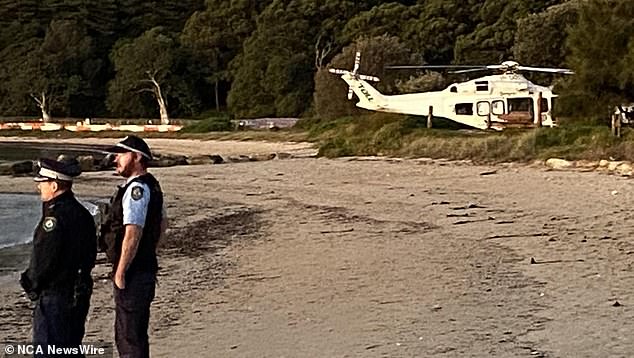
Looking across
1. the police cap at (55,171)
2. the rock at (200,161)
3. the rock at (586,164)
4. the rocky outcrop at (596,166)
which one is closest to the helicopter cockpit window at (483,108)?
the rock at (200,161)

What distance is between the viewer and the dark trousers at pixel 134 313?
6645 millimetres

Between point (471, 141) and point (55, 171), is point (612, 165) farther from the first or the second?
point (55, 171)

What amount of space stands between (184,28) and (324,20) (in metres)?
15.3

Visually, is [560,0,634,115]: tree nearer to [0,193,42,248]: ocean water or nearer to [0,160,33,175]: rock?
[0,193,42,248]: ocean water

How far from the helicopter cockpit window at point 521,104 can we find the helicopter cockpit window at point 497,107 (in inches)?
13.9

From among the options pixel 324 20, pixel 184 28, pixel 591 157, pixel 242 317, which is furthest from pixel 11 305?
pixel 184 28

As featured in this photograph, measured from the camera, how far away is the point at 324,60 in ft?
245

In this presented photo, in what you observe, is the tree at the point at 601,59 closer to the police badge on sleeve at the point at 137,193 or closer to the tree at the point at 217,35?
the police badge on sleeve at the point at 137,193

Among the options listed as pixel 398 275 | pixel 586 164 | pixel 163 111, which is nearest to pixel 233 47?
pixel 163 111

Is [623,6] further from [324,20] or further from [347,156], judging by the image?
[324,20]

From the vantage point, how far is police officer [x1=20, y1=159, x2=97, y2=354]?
250 inches

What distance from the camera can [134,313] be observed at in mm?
6719

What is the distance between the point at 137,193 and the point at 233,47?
79970 mm

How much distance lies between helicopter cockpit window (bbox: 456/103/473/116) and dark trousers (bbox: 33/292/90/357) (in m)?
35.2
